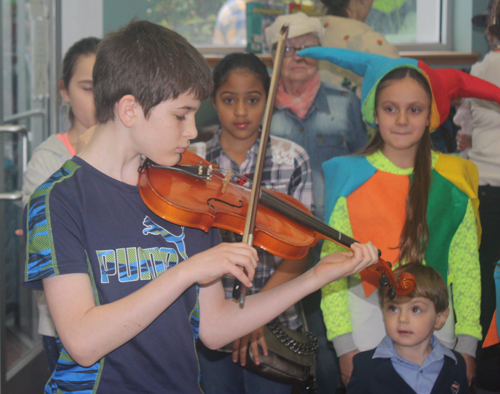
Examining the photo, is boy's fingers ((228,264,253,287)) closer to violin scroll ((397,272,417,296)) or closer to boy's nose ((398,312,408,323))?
violin scroll ((397,272,417,296))

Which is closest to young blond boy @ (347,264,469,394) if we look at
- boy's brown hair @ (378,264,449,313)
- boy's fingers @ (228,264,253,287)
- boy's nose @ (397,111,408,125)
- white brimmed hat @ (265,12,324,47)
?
boy's brown hair @ (378,264,449,313)

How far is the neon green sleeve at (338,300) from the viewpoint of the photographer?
1691 millimetres

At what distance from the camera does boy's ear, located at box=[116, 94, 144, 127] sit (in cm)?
102

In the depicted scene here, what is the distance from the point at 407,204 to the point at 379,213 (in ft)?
0.31

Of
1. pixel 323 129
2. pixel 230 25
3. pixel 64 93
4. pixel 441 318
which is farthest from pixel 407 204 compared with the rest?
pixel 230 25

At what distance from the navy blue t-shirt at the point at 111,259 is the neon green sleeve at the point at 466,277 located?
3.45 ft

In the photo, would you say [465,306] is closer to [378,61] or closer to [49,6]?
[378,61]

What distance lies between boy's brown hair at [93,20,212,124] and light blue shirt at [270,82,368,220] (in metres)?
1.19

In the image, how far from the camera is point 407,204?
68.0 inches

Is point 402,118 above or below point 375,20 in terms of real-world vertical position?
below

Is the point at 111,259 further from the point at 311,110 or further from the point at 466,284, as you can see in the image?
the point at 311,110

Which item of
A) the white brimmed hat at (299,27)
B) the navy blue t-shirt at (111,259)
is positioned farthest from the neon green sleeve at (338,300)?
the white brimmed hat at (299,27)

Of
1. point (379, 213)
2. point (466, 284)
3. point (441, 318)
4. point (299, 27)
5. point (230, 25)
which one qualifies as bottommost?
point (441, 318)

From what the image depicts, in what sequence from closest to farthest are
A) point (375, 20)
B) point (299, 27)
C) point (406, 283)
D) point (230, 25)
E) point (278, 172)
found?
point (406, 283)
point (278, 172)
point (299, 27)
point (230, 25)
point (375, 20)
